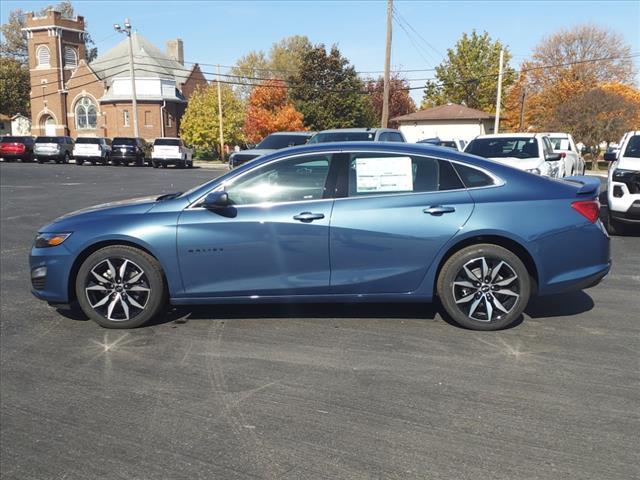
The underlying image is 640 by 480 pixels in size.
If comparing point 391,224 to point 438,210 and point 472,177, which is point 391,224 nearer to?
point 438,210

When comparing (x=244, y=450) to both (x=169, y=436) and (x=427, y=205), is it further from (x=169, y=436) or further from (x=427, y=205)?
(x=427, y=205)

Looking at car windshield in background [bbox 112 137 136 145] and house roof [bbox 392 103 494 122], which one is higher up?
house roof [bbox 392 103 494 122]

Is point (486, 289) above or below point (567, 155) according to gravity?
below

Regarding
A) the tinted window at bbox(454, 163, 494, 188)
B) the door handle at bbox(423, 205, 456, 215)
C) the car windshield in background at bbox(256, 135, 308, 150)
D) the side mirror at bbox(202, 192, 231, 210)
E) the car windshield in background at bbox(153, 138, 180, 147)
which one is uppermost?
the car windshield in background at bbox(153, 138, 180, 147)

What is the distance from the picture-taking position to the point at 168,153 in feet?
120

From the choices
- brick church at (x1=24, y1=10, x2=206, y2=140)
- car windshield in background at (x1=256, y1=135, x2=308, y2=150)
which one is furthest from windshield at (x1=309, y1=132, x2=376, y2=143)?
brick church at (x1=24, y1=10, x2=206, y2=140)

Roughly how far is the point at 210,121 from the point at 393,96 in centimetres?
2313

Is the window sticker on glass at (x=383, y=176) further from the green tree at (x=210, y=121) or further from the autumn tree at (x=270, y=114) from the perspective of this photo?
the green tree at (x=210, y=121)

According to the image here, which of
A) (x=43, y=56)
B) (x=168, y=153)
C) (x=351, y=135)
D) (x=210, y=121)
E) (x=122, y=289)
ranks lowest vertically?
(x=122, y=289)

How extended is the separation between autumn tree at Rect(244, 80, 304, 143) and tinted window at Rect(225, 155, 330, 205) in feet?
143

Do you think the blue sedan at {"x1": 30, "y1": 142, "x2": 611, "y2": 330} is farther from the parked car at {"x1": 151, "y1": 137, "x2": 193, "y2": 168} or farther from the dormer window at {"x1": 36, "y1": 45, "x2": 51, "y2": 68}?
the dormer window at {"x1": 36, "y1": 45, "x2": 51, "y2": 68}

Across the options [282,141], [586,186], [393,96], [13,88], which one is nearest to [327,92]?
[393,96]

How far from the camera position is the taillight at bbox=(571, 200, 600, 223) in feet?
16.3

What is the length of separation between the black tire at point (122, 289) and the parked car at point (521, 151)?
30.1ft
